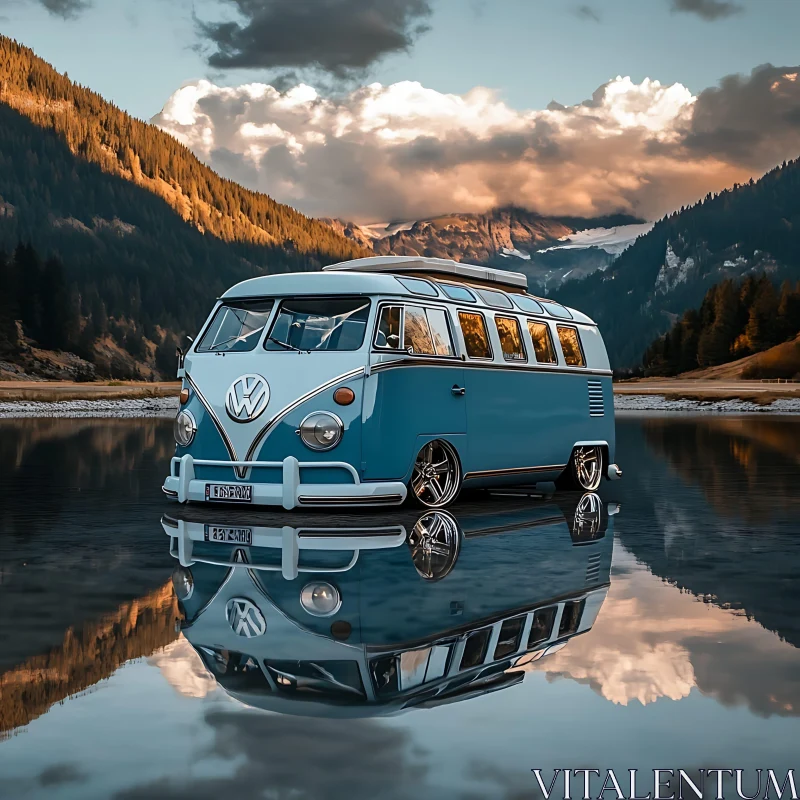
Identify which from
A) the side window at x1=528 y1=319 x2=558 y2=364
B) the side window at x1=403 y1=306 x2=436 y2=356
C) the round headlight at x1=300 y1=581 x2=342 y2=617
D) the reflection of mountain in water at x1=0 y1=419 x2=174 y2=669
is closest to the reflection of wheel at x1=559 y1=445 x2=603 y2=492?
the side window at x1=528 y1=319 x2=558 y2=364

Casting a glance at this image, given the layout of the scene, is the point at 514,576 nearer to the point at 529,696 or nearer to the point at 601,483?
the point at 529,696

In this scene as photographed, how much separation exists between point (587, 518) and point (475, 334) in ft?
9.15

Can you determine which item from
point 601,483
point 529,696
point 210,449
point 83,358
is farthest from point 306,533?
point 83,358

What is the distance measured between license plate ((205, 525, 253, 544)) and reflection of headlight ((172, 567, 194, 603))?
5.75ft

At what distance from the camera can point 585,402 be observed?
17750 millimetres

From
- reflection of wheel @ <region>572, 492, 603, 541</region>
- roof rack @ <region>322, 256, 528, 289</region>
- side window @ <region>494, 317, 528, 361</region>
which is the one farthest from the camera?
side window @ <region>494, 317, 528, 361</region>

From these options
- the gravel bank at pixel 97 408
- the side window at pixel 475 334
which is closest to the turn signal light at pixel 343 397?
the side window at pixel 475 334

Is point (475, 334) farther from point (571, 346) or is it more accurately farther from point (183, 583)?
point (183, 583)

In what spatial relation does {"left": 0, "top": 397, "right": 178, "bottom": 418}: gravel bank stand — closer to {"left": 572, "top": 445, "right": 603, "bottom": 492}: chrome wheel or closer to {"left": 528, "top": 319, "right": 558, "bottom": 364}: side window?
{"left": 572, "top": 445, "right": 603, "bottom": 492}: chrome wheel

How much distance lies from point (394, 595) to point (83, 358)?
392 ft

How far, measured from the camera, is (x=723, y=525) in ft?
42.9

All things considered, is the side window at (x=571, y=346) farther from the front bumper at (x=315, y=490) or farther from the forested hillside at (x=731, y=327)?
the forested hillside at (x=731, y=327)

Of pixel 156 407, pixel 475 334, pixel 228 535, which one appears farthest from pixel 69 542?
pixel 156 407

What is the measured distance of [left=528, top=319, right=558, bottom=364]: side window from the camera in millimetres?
16781
